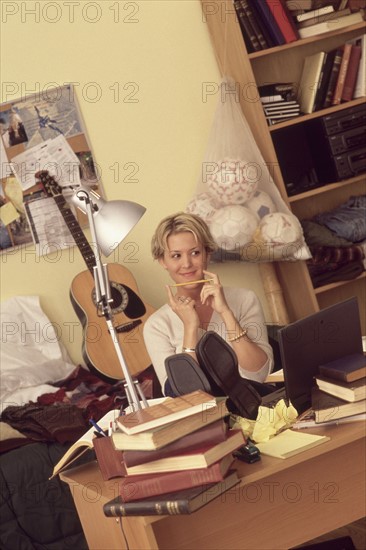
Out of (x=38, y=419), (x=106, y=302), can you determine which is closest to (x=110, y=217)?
(x=106, y=302)

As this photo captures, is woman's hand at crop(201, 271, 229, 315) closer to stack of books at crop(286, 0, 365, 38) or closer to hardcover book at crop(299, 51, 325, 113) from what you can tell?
hardcover book at crop(299, 51, 325, 113)

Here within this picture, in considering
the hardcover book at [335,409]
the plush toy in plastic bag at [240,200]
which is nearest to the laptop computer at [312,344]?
the hardcover book at [335,409]

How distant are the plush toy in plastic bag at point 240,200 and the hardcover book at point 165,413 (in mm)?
2177

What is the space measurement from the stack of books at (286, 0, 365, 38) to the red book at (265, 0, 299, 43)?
0.03 m

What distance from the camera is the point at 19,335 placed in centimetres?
406

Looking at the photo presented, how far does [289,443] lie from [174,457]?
301 millimetres

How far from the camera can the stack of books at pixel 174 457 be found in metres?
1.72

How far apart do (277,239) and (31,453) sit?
1455 millimetres

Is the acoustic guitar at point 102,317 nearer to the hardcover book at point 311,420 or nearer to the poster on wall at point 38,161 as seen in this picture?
the poster on wall at point 38,161

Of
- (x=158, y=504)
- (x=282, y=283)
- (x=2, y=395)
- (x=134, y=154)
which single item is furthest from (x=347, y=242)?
(x=158, y=504)

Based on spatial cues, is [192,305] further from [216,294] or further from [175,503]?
[175,503]

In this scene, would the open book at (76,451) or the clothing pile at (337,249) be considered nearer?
the open book at (76,451)

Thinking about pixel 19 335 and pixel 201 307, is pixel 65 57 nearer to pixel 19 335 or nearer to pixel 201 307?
pixel 19 335

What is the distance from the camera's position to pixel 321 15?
4.23 m
